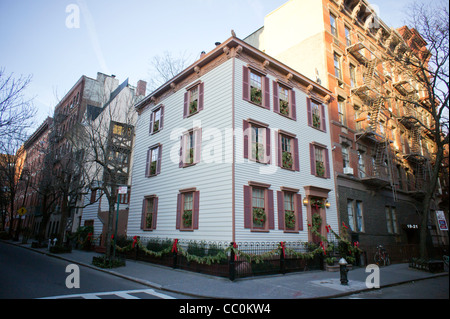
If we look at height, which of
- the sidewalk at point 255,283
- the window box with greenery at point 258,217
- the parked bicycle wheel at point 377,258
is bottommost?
the sidewalk at point 255,283

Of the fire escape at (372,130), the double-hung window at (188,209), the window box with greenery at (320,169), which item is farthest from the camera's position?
the fire escape at (372,130)

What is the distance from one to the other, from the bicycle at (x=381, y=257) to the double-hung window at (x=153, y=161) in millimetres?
14427

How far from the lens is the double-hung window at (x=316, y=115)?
18.9 m

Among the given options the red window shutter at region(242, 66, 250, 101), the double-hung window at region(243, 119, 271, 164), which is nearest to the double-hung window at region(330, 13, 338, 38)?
the red window shutter at region(242, 66, 250, 101)

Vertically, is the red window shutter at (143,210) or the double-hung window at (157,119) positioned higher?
the double-hung window at (157,119)

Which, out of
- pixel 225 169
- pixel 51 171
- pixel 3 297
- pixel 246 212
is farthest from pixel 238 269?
pixel 51 171

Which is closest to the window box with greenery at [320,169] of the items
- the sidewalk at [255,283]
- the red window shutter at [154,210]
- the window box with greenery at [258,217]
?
the window box with greenery at [258,217]

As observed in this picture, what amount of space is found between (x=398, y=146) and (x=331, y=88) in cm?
1058

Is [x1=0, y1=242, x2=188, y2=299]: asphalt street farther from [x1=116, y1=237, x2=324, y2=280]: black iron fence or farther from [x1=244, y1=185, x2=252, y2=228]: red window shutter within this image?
[x1=244, y1=185, x2=252, y2=228]: red window shutter

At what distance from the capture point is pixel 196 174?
15.3 metres

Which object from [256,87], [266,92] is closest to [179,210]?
[256,87]

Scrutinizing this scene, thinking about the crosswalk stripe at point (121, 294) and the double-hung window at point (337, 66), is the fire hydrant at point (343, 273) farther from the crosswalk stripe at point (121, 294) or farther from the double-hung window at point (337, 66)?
the double-hung window at point (337, 66)

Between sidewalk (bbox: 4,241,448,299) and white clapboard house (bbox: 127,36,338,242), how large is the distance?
2.28 metres
